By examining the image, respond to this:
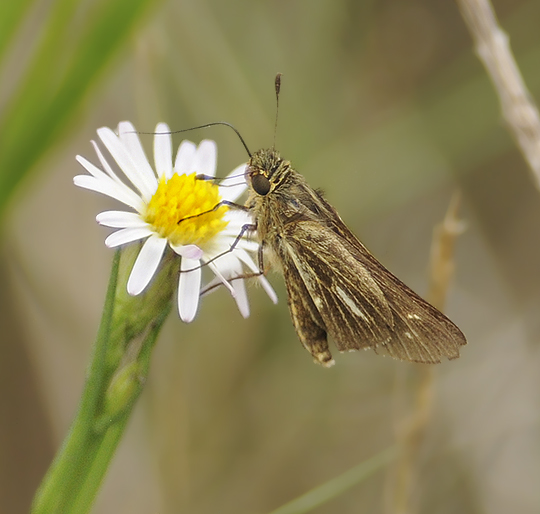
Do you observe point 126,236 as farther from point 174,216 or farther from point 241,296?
point 241,296

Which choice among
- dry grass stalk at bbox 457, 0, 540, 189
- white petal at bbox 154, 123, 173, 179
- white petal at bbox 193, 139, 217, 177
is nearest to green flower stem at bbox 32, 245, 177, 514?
white petal at bbox 154, 123, 173, 179

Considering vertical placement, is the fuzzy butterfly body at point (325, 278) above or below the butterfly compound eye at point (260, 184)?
below

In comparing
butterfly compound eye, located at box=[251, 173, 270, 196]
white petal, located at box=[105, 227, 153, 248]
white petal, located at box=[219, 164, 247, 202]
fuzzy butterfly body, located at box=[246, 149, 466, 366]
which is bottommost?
fuzzy butterfly body, located at box=[246, 149, 466, 366]

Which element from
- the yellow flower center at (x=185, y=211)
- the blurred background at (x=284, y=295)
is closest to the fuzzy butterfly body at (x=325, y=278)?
the yellow flower center at (x=185, y=211)

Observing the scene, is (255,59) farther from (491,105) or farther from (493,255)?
(493,255)

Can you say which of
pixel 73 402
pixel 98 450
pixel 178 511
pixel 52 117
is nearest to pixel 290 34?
pixel 52 117

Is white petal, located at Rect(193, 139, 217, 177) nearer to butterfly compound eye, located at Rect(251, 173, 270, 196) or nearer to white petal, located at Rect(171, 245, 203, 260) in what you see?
butterfly compound eye, located at Rect(251, 173, 270, 196)

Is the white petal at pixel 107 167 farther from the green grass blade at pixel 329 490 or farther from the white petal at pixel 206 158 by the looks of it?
the green grass blade at pixel 329 490
